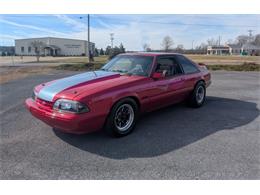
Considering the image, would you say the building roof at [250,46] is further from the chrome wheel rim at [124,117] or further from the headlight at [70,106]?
the headlight at [70,106]

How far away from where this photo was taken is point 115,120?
3.66 meters

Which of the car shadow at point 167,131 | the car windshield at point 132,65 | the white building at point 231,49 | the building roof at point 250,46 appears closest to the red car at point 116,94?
the car windshield at point 132,65

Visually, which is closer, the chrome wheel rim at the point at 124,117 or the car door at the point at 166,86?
the chrome wheel rim at the point at 124,117

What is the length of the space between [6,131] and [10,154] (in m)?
1.04

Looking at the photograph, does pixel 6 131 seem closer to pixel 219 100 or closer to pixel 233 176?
pixel 233 176

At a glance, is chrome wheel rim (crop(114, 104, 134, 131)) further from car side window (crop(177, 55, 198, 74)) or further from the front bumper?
car side window (crop(177, 55, 198, 74))

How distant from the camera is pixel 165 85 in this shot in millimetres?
4457

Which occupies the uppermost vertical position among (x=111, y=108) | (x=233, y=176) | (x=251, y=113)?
(x=111, y=108)

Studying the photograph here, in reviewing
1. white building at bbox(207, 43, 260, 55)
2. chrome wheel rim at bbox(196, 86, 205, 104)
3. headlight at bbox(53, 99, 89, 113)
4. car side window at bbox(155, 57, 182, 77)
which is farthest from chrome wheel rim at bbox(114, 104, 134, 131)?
white building at bbox(207, 43, 260, 55)

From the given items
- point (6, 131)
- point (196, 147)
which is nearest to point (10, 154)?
point (6, 131)

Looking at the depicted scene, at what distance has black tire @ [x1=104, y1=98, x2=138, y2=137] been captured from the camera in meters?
3.56

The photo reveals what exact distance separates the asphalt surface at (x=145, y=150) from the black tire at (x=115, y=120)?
11 cm

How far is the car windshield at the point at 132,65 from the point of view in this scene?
14.2 ft

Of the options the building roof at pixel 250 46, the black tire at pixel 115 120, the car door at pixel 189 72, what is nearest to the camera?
the black tire at pixel 115 120
